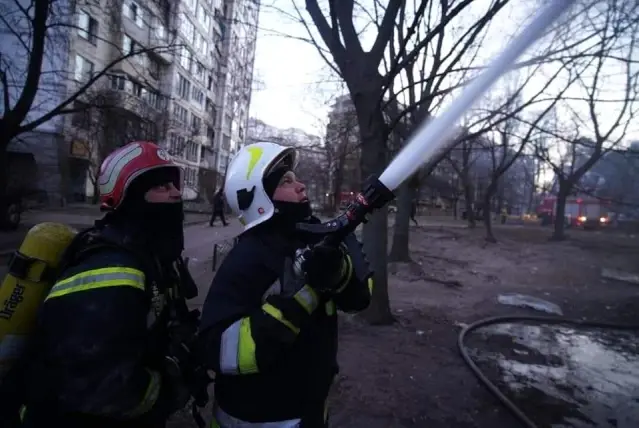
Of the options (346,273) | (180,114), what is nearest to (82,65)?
(180,114)

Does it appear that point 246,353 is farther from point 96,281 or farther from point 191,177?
point 191,177

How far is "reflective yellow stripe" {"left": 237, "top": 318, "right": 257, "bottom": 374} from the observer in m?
1.74

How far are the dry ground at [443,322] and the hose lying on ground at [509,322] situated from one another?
0.09 meters

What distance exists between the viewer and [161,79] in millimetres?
20109

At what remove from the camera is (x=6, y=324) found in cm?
173

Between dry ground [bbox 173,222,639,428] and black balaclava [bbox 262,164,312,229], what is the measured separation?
239 centimetres

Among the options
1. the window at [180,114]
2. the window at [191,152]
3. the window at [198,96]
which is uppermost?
the window at [198,96]

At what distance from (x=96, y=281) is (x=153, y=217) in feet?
1.69

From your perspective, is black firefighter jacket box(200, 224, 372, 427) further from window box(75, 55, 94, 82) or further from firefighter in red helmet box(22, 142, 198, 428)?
window box(75, 55, 94, 82)

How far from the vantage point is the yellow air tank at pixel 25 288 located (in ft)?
5.68

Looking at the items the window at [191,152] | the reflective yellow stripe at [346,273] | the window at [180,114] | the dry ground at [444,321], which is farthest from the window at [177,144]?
the reflective yellow stripe at [346,273]

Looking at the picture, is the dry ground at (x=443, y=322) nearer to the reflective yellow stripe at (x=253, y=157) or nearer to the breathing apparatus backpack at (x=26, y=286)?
the breathing apparatus backpack at (x=26, y=286)

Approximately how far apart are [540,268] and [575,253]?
593cm

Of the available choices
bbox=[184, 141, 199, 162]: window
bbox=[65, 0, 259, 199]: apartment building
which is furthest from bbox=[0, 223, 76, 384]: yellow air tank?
bbox=[184, 141, 199, 162]: window
